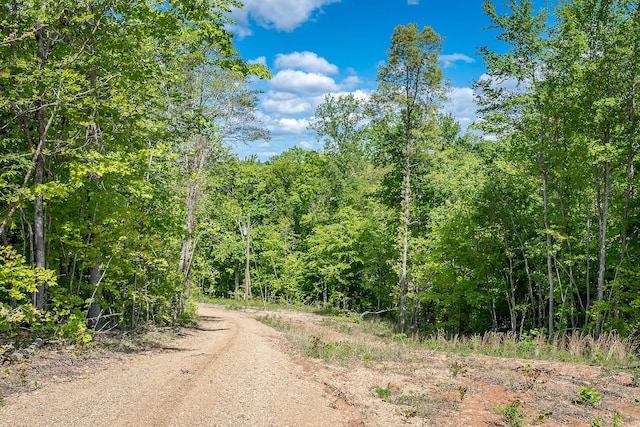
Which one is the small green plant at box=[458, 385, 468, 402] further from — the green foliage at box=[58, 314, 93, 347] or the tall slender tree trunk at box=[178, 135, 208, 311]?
the tall slender tree trunk at box=[178, 135, 208, 311]

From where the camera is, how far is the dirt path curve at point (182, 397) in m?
6.70

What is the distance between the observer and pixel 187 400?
305 inches

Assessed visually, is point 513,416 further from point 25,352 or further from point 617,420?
point 25,352

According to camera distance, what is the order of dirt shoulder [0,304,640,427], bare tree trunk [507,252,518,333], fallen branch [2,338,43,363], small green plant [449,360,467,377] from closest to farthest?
dirt shoulder [0,304,640,427] → fallen branch [2,338,43,363] → small green plant [449,360,467,377] → bare tree trunk [507,252,518,333]

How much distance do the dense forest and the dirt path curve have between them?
211cm

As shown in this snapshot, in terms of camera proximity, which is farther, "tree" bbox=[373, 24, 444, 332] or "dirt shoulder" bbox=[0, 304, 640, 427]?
"tree" bbox=[373, 24, 444, 332]

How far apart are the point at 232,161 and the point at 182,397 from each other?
1708cm

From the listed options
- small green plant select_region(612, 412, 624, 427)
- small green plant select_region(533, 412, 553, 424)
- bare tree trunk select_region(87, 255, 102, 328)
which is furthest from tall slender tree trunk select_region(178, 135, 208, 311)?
small green plant select_region(612, 412, 624, 427)

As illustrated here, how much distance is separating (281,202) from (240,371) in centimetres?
4336

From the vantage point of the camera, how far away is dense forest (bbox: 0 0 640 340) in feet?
33.0

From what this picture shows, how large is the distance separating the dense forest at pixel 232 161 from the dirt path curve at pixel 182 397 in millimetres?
2105

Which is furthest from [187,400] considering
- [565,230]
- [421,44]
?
[421,44]

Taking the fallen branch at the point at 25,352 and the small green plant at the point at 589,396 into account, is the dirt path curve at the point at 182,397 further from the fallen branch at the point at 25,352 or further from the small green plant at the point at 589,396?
the small green plant at the point at 589,396


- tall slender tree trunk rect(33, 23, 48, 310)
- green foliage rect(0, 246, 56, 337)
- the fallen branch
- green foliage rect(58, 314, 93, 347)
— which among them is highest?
tall slender tree trunk rect(33, 23, 48, 310)
